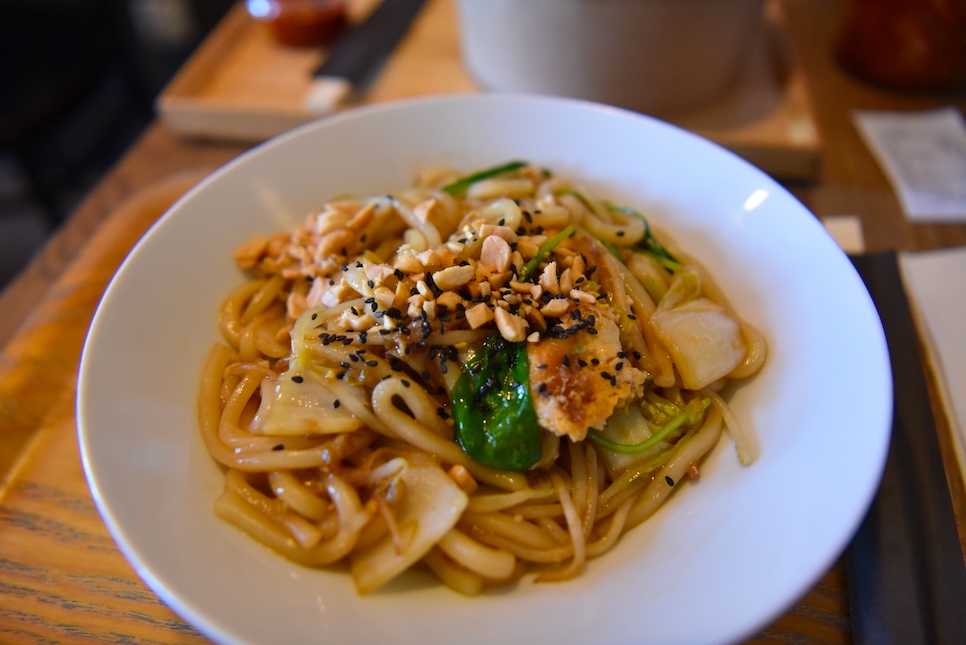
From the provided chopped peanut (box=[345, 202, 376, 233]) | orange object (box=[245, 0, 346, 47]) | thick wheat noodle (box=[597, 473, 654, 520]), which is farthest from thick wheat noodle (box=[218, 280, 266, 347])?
orange object (box=[245, 0, 346, 47])

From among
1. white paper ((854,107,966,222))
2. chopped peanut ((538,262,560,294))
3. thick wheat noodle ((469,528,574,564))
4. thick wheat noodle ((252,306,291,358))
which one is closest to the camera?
thick wheat noodle ((469,528,574,564))

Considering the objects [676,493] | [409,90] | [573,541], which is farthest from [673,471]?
[409,90]

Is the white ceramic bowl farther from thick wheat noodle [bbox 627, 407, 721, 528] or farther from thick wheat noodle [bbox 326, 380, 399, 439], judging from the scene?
thick wheat noodle [bbox 326, 380, 399, 439]

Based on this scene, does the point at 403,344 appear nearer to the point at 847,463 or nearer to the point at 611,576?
the point at 611,576

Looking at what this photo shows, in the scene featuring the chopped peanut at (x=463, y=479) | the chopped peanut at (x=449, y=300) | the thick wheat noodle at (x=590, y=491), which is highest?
the chopped peanut at (x=449, y=300)

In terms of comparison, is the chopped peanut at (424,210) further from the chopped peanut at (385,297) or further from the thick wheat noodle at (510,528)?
the thick wheat noodle at (510,528)

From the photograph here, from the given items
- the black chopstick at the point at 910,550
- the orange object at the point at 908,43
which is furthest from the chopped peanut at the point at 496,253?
the orange object at the point at 908,43
